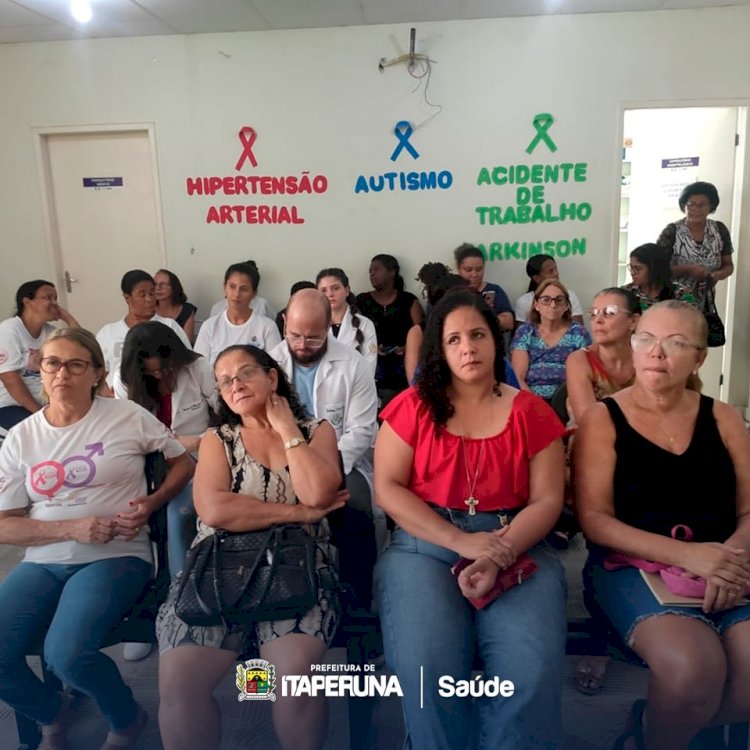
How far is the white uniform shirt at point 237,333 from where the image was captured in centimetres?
398

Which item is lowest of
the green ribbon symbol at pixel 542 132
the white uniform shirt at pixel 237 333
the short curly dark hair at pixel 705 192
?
the white uniform shirt at pixel 237 333

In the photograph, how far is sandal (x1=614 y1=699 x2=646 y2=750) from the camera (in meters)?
1.58

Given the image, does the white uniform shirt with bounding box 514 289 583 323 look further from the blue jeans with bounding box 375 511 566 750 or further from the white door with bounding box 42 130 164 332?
the blue jeans with bounding box 375 511 566 750

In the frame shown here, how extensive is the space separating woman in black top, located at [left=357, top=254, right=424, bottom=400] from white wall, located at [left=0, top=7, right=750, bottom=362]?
266 millimetres

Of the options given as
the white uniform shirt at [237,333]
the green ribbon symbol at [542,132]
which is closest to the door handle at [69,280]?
the white uniform shirt at [237,333]

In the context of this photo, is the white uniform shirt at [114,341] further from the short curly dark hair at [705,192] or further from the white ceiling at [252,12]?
the short curly dark hair at [705,192]

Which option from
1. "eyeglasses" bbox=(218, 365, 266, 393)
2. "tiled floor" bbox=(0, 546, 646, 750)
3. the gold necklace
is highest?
"eyeglasses" bbox=(218, 365, 266, 393)

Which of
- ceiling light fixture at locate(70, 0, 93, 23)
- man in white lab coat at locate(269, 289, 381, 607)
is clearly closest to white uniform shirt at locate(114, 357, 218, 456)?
man in white lab coat at locate(269, 289, 381, 607)

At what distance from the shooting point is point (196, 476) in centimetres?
173

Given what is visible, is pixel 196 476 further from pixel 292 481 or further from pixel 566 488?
pixel 566 488

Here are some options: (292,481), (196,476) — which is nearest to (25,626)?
(196,476)

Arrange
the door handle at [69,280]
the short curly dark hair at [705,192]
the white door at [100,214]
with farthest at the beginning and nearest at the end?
the door handle at [69,280], the white door at [100,214], the short curly dark hair at [705,192]

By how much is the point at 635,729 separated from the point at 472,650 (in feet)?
1.80

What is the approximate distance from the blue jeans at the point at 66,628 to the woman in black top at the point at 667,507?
1.29 metres
